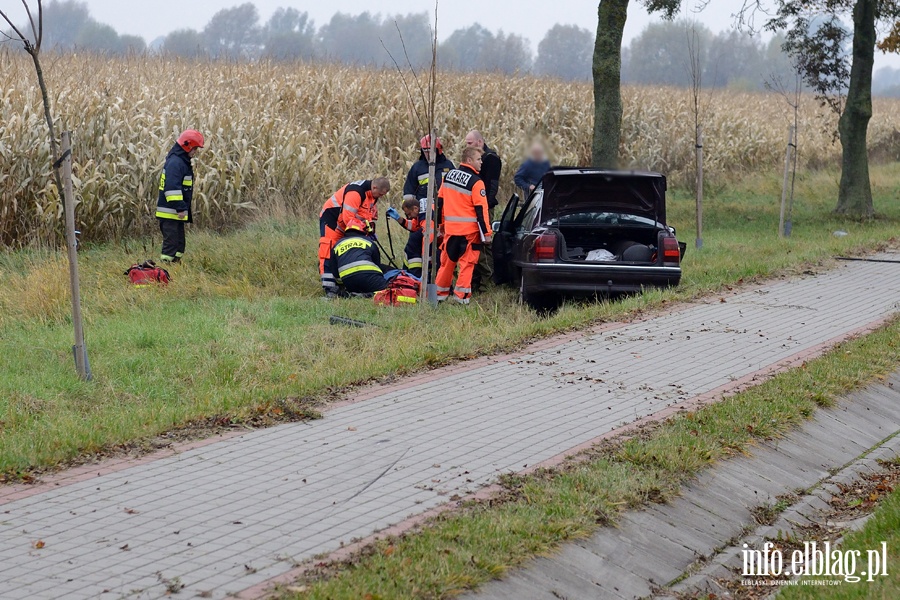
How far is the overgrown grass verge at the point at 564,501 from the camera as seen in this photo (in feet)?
14.7

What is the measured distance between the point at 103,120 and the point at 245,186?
2415 mm

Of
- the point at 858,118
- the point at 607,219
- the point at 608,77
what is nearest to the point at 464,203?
the point at 607,219

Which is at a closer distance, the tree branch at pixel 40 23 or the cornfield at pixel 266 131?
the tree branch at pixel 40 23

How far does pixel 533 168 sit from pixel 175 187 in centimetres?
504

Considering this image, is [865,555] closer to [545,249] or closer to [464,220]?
[545,249]

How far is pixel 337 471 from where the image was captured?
19.8 ft

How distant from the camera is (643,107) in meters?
29.8

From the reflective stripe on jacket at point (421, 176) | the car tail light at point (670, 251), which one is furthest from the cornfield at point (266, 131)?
the reflective stripe on jacket at point (421, 176)

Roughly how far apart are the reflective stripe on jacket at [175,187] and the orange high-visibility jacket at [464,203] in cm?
369

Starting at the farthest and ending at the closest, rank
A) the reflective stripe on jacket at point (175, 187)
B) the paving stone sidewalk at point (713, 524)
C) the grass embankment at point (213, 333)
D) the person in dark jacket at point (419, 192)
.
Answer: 1. the reflective stripe on jacket at point (175, 187)
2. the person in dark jacket at point (419, 192)
3. the grass embankment at point (213, 333)
4. the paving stone sidewalk at point (713, 524)

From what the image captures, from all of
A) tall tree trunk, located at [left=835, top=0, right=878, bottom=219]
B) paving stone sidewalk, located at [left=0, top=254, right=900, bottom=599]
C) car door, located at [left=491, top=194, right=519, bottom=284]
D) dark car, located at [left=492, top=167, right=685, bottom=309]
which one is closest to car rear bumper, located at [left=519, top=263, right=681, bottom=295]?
dark car, located at [left=492, top=167, right=685, bottom=309]

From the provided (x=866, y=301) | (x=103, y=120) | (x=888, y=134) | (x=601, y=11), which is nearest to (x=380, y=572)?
(x=866, y=301)

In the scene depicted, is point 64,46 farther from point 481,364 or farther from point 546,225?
point 481,364

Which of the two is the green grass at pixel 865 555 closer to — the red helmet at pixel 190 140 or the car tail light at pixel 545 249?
the car tail light at pixel 545 249
